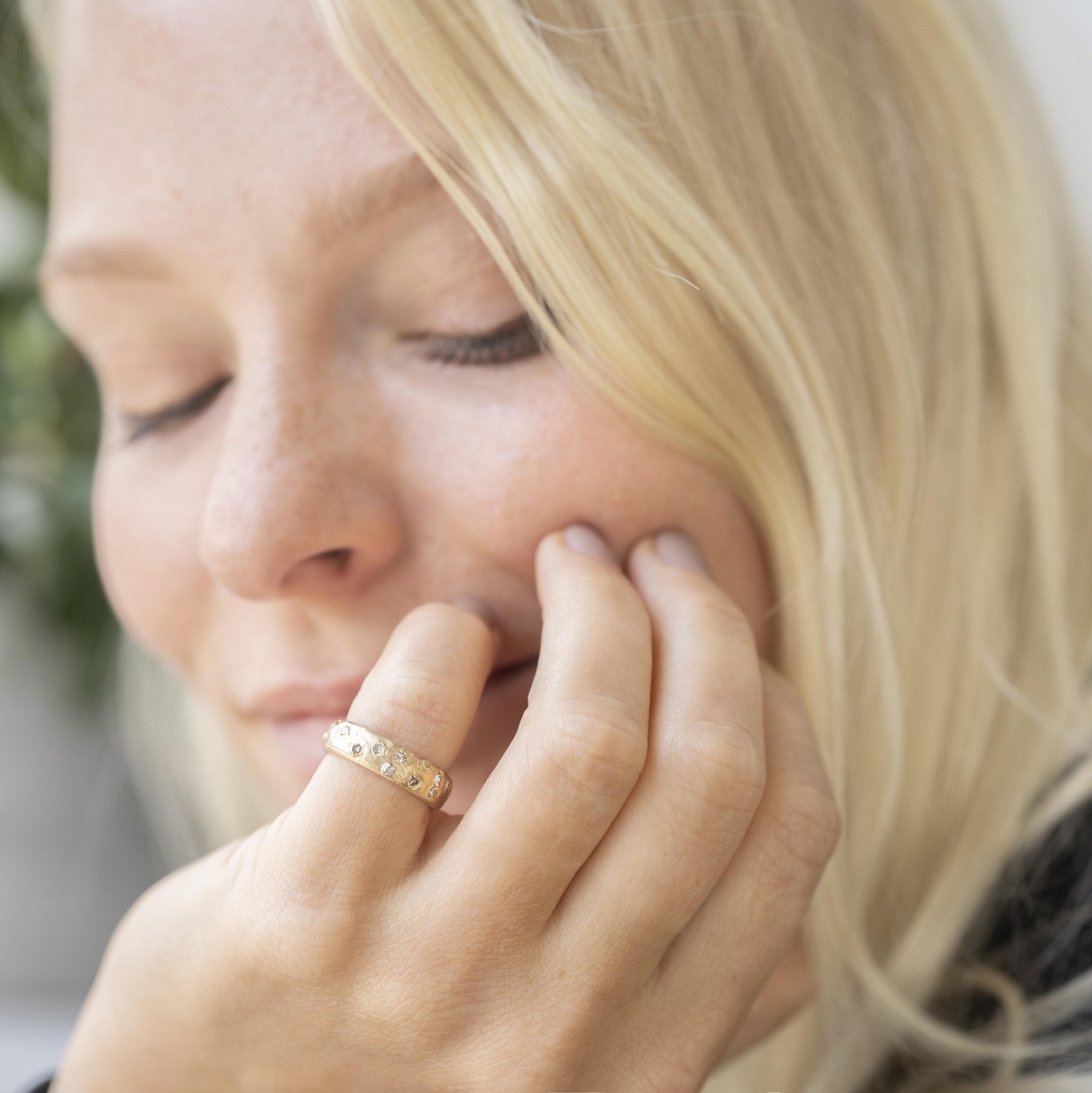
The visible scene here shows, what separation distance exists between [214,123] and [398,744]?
1.54ft

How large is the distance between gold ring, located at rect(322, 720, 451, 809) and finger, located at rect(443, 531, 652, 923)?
0.03 m

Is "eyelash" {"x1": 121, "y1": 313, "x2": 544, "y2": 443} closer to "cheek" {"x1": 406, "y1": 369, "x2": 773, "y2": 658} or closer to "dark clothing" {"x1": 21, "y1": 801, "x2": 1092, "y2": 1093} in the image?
"cheek" {"x1": 406, "y1": 369, "x2": 773, "y2": 658}

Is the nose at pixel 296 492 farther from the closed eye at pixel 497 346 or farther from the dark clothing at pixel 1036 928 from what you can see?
the dark clothing at pixel 1036 928

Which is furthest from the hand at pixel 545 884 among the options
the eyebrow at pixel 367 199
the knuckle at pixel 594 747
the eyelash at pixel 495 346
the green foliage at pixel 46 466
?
the green foliage at pixel 46 466

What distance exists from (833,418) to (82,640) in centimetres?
152

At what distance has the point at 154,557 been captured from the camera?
883 millimetres

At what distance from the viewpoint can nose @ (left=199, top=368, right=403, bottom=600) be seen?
71 cm

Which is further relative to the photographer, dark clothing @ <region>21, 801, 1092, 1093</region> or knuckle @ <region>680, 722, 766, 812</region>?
dark clothing @ <region>21, 801, 1092, 1093</region>

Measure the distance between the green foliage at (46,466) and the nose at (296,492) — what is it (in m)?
1.08

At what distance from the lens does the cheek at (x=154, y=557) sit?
→ 0.87m

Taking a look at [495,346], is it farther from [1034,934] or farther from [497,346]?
[1034,934]

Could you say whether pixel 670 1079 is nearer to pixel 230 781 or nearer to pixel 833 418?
pixel 833 418

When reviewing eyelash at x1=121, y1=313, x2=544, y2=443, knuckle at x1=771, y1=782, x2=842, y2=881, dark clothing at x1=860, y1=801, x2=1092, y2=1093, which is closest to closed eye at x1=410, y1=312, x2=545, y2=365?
eyelash at x1=121, y1=313, x2=544, y2=443

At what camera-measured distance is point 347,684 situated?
79 cm
